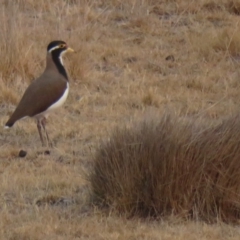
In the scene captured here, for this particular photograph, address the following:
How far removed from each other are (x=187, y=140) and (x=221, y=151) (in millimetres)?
267

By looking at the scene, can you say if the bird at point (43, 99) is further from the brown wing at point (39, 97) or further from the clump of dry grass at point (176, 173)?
the clump of dry grass at point (176, 173)

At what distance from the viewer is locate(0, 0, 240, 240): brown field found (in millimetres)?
6719

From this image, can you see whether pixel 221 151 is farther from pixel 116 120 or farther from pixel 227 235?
pixel 116 120

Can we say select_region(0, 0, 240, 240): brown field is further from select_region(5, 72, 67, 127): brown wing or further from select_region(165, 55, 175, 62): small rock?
select_region(5, 72, 67, 127): brown wing

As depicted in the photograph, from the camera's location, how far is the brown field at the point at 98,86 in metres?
6.72

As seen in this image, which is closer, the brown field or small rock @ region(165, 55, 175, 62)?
the brown field

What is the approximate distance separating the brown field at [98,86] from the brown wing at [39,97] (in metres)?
0.32

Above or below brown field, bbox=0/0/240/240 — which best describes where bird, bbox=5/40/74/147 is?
above

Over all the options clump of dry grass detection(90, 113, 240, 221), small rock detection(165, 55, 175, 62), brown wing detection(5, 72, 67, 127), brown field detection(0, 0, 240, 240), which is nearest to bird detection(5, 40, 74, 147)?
brown wing detection(5, 72, 67, 127)

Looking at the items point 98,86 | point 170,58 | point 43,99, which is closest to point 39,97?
point 43,99

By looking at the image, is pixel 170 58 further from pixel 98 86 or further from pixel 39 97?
pixel 39 97

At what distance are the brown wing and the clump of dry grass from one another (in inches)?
91.1

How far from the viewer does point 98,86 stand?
11.3 m

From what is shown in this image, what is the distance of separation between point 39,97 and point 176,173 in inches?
108
